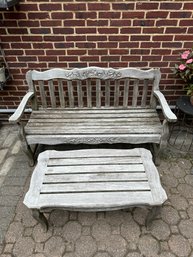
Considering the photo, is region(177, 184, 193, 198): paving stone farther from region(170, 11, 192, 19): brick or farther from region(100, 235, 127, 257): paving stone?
region(170, 11, 192, 19): brick

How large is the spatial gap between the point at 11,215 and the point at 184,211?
67.3 inches

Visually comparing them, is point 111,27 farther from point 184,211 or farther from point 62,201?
point 184,211

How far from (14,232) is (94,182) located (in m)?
0.90

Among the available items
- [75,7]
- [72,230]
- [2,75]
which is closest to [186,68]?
[75,7]

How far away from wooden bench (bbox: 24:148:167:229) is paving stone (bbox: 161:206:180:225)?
10.0 inches

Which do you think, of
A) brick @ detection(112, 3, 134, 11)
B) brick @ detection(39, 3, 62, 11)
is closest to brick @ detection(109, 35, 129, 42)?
brick @ detection(112, 3, 134, 11)

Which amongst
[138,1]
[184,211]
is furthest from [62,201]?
[138,1]

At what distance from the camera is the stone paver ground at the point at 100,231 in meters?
1.81

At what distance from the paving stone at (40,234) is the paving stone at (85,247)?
0.28 metres

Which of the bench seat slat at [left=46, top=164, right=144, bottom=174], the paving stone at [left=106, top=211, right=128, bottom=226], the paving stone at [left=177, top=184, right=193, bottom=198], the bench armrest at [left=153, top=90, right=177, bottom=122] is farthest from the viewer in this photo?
the paving stone at [left=177, top=184, right=193, bottom=198]

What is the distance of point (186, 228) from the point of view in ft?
6.45

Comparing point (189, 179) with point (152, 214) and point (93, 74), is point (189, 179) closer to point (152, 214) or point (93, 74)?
point (152, 214)

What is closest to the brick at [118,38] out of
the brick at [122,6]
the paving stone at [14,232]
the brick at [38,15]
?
the brick at [122,6]

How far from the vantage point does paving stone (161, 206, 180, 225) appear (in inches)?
79.5
